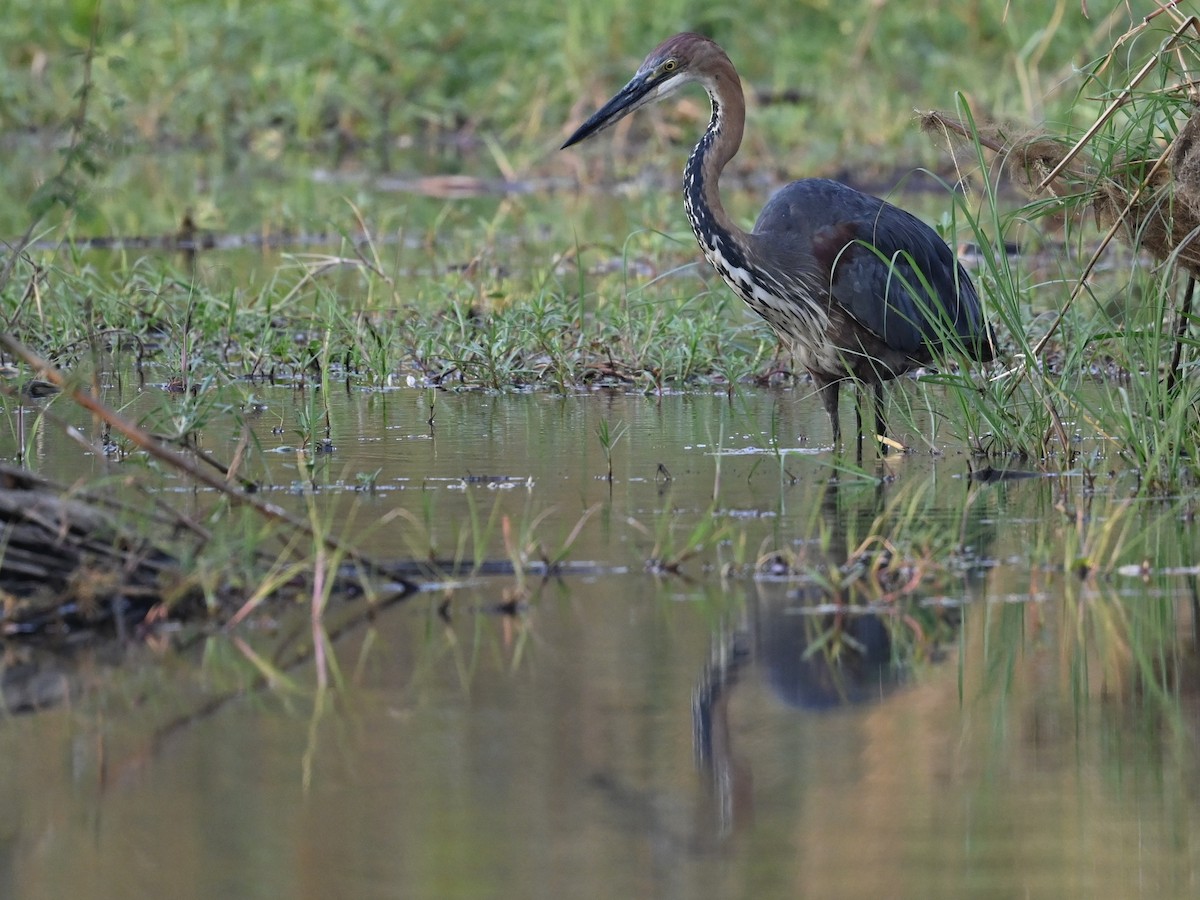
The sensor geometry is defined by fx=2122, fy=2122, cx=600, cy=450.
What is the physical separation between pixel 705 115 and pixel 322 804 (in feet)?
45.9

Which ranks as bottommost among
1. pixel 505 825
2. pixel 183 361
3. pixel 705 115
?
pixel 505 825

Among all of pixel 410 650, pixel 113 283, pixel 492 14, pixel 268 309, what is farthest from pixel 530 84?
pixel 410 650

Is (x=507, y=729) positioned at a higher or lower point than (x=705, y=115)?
lower

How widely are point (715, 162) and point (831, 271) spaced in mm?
584

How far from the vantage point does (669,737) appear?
3.56m

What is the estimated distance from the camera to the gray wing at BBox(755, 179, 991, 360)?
6812 millimetres

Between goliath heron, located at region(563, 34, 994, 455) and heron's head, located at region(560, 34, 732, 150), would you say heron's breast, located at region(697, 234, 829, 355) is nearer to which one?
goliath heron, located at region(563, 34, 994, 455)

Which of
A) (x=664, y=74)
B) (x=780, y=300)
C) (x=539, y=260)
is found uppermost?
(x=664, y=74)

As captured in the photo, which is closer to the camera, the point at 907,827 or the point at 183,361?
the point at 907,827

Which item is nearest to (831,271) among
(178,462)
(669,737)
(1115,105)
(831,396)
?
(831,396)

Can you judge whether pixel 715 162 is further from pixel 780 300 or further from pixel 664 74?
pixel 780 300

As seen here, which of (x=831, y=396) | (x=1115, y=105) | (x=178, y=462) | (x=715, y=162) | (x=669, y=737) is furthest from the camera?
(x=715, y=162)

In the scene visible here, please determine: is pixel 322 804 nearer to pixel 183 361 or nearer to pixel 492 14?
pixel 183 361

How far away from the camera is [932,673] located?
3.91 m
